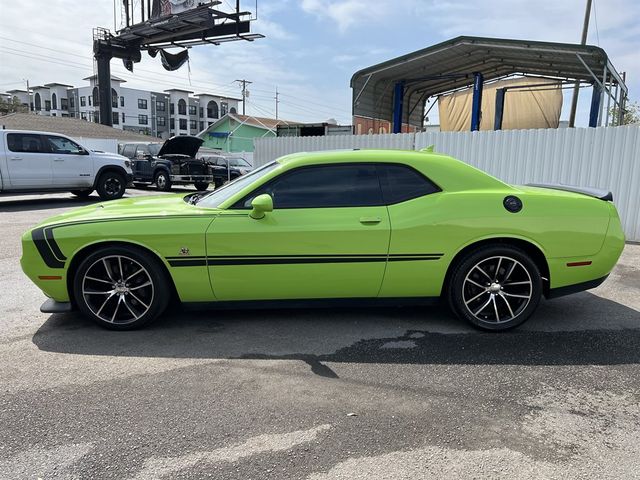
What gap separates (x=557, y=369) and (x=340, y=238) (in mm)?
1787

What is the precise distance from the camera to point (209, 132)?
56.7 meters

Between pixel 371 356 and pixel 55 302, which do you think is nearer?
pixel 371 356

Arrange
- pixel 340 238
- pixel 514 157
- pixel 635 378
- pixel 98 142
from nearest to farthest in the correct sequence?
1. pixel 635 378
2. pixel 340 238
3. pixel 514 157
4. pixel 98 142

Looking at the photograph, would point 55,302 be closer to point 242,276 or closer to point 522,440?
point 242,276

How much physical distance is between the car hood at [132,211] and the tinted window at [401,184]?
54.6 inches

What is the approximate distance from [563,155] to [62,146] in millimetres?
11664

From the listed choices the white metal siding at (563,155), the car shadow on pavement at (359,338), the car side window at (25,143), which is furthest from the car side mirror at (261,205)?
the car side window at (25,143)

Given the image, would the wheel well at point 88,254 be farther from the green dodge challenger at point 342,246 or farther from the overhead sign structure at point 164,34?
the overhead sign structure at point 164,34

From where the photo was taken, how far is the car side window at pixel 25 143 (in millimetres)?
11797

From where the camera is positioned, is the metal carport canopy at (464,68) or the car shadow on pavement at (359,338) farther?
the metal carport canopy at (464,68)

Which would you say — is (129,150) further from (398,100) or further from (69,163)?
(398,100)

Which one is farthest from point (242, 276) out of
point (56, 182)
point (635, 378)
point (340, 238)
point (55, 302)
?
point (56, 182)

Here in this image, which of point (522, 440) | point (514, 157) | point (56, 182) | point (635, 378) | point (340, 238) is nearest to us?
point (522, 440)

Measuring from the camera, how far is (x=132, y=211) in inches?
161
